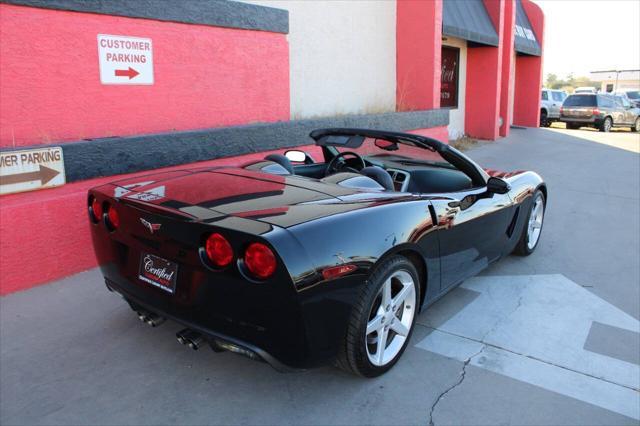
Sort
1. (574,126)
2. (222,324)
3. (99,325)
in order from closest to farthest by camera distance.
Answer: (222,324), (99,325), (574,126)

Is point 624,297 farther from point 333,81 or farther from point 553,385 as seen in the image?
point 333,81

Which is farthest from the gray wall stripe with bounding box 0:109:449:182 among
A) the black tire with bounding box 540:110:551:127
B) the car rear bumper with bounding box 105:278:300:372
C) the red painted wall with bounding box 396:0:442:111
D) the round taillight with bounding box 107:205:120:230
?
the black tire with bounding box 540:110:551:127

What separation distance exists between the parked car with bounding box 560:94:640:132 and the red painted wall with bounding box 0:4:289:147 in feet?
65.3

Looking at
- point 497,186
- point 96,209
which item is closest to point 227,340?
point 96,209

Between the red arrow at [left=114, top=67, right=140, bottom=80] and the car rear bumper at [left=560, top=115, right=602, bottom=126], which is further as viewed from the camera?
the car rear bumper at [left=560, top=115, right=602, bottom=126]

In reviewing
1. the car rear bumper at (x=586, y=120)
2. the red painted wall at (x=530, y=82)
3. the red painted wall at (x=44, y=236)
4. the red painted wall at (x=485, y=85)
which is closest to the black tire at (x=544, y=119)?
the car rear bumper at (x=586, y=120)

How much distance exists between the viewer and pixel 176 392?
2.89 meters

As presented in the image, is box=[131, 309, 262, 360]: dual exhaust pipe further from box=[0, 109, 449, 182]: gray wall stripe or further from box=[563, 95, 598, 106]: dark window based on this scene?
box=[563, 95, 598, 106]: dark window

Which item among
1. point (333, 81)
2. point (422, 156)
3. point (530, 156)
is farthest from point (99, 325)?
point (530, 156)

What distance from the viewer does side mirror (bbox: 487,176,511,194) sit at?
13.0 ft

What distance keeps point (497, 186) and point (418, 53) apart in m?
7.64

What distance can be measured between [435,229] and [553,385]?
1.11 meters

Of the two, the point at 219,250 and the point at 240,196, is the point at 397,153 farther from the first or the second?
the point at 219,250

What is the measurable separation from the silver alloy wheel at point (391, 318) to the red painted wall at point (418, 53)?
27.1 feet
